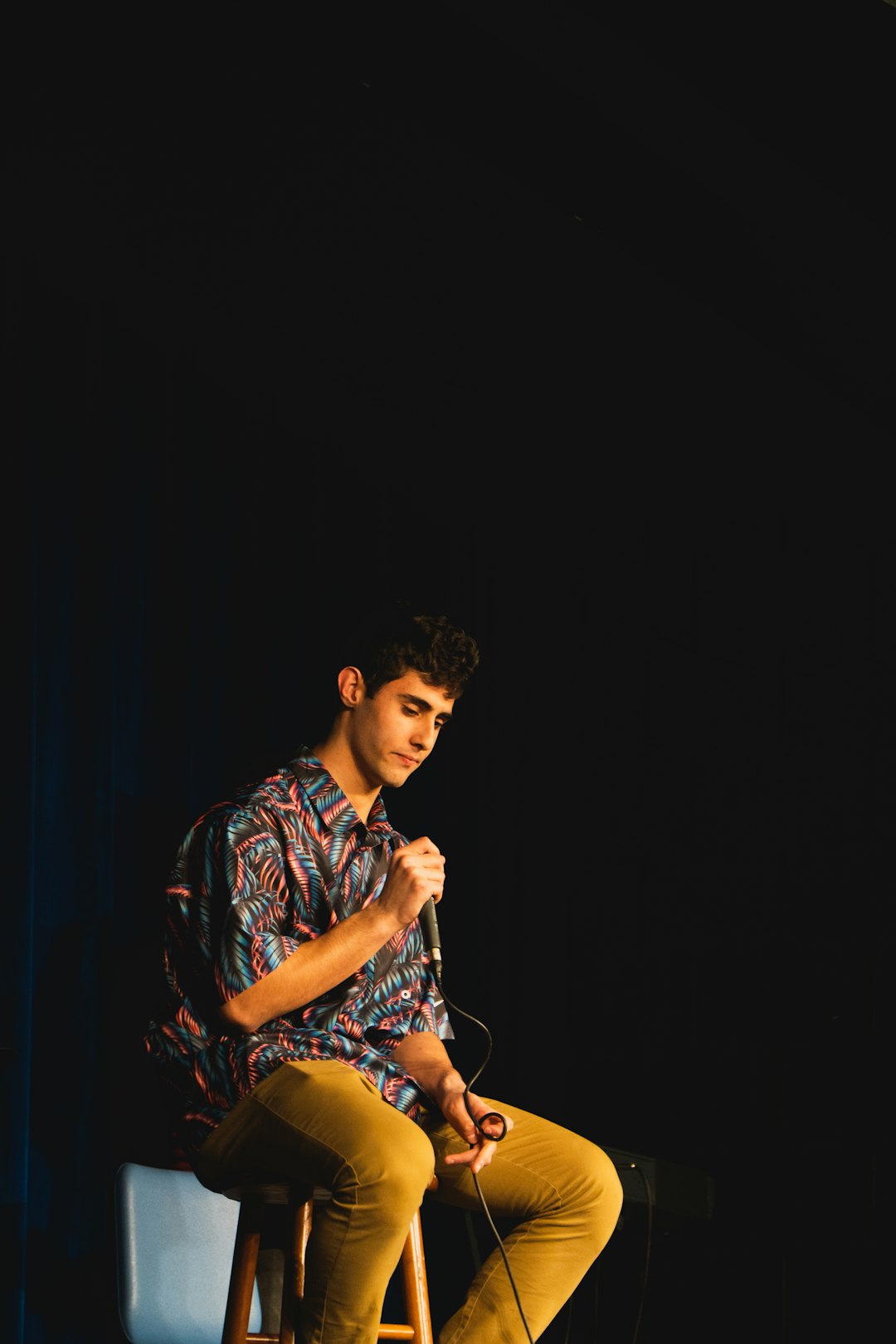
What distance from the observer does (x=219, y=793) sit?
2986mm

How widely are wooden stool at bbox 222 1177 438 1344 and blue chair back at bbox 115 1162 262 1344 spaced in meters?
0.27

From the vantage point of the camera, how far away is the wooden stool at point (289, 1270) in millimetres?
2014

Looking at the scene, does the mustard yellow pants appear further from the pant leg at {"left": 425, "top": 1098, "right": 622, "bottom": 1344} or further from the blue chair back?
the blue chair back

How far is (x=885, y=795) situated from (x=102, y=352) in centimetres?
185

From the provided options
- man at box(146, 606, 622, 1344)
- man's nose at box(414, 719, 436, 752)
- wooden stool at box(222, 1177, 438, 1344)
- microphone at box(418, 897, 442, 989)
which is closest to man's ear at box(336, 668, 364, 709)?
man at box(146, 606, 622, 1344)

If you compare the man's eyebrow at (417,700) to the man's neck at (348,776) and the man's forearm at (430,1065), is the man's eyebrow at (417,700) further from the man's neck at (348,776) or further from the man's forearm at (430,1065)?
the man's forearm at (430,1065)

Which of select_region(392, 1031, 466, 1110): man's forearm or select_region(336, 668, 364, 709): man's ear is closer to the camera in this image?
select_region(392, 1031, 466, 1110): man's forearm

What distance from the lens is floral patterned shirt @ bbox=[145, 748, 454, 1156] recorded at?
204 centimetres

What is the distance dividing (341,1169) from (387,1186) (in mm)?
66

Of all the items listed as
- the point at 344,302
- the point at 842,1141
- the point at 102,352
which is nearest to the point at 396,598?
the point at 344,302

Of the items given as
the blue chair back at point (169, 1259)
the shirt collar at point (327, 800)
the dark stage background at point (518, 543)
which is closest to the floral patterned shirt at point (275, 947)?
the shirt collar at point (327, 800)

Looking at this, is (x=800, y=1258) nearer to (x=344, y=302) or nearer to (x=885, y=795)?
(x=885, y=795)

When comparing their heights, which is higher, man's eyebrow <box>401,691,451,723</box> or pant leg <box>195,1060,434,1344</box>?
man's eyebrow <box>401,691,451,723</box>

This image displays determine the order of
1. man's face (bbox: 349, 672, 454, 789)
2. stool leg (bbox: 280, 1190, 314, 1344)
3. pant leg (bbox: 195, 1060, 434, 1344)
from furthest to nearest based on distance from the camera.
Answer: man's face (bbox: 349, 672, 454, 789) < stool leg (bbox: 280, 1190, 314, 1344) < pant leg (bbox: 195, 1060, 434, 1344)
